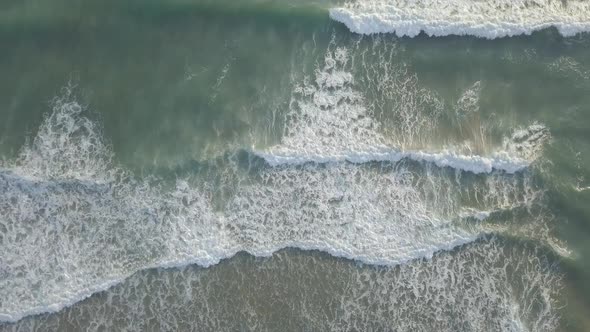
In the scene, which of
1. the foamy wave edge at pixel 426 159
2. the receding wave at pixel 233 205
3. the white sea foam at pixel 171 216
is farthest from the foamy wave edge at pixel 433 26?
the white sea foam at pixel 171 216

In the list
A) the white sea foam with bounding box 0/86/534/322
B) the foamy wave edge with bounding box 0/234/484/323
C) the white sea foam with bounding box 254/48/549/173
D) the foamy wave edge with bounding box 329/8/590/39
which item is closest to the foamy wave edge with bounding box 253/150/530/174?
the white sea foam with bounding box 254/48/549/173

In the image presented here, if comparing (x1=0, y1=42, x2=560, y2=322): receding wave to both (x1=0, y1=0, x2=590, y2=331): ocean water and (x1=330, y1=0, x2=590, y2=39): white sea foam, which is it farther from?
(x1=330, y1=0, x2=590, y2=39): white sea foam

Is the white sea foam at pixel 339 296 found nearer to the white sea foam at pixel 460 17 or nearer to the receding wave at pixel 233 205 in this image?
the receding wave at pixel 233 205

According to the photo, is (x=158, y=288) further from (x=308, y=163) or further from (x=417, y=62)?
(x=417, y=62)

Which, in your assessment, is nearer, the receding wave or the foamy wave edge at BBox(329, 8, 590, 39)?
the receding wave

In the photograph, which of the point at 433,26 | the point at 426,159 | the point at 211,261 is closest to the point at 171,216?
the point at 211,261
